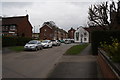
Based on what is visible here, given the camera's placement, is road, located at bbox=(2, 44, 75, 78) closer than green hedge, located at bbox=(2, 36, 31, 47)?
Yes

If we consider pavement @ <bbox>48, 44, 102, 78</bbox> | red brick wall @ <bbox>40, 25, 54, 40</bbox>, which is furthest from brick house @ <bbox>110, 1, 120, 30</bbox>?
red brick wall @ <bbox>40, 25, 54, 40</bbox>

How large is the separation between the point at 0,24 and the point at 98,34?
39.0 metres

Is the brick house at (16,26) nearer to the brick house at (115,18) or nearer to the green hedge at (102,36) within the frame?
the brick house at (115,18)

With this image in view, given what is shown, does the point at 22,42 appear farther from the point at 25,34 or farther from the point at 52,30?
the point at 52,30

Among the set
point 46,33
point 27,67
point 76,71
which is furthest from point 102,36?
point 46,33

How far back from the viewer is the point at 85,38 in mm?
77688

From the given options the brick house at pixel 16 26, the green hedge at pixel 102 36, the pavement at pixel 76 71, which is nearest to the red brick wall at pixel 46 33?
the brick house at pixel 16 26

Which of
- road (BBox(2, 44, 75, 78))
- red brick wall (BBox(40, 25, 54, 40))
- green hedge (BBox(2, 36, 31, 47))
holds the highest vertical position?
red brick wall (BBox(40, 25, 54, 40))

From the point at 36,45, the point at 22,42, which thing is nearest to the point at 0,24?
the point at 22,42

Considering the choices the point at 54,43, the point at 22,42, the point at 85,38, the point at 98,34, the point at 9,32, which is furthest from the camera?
the point at 85,38

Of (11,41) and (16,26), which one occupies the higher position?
(16,26)

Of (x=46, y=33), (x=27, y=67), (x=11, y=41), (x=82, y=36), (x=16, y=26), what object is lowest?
(x=27, y=67)

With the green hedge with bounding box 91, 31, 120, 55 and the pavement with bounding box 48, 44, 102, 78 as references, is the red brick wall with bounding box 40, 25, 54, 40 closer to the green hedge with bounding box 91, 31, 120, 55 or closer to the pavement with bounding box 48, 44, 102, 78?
the green hedge with bounding box 91, 31, 120, 55

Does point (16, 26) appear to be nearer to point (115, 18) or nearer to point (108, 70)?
point (115, 18)
